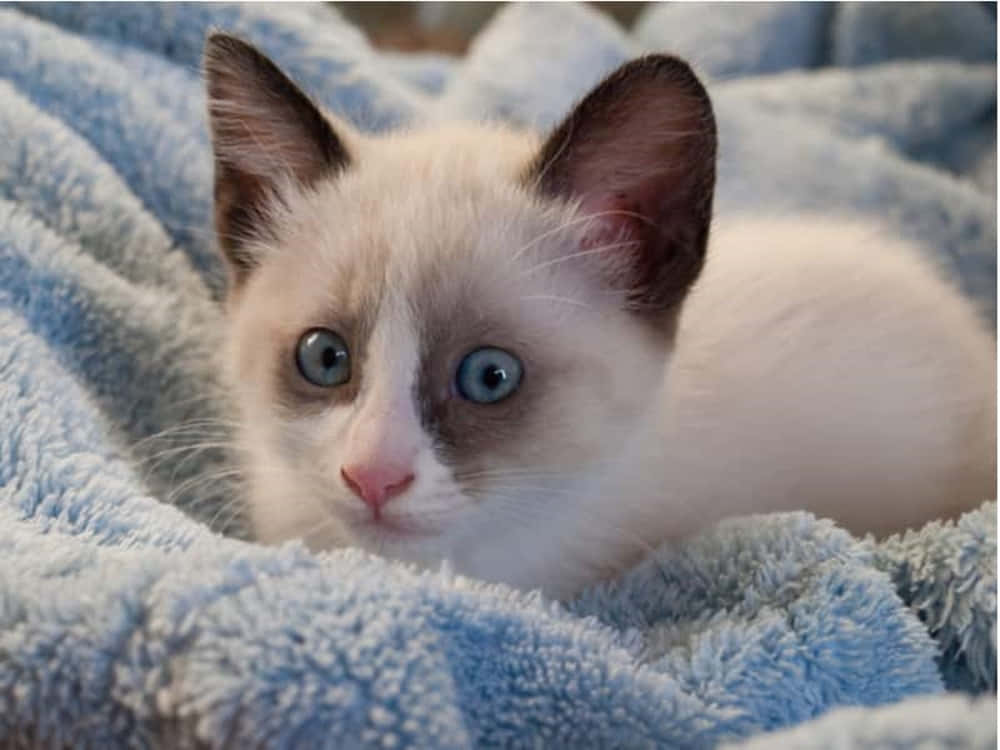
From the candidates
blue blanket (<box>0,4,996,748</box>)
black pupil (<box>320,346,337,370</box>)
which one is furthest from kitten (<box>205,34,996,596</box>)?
blue blanket (<box>0,4,996,748</box>)

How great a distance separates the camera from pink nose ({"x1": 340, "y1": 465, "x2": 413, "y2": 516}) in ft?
3.10

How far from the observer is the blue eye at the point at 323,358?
1.05m

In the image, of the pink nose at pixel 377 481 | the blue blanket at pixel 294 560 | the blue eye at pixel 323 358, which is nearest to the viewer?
the blue blanket at pixel 294 560

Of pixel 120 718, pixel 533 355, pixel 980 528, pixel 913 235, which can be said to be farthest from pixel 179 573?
pixel 913 235

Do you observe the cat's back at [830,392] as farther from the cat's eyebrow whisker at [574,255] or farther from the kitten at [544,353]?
the cat's eyebrow whisker at [574,255]

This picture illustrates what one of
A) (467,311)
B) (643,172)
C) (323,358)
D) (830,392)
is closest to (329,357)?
(323,358)

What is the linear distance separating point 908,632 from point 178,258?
3.42 ft

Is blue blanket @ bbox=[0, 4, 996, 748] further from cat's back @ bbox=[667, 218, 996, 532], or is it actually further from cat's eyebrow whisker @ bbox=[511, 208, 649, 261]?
cat's eyebrow whisker @ bbox=[511, 208, 649, 261]

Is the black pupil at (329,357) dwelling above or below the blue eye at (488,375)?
below

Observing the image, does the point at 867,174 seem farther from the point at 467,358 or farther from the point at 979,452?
the point at 467,358

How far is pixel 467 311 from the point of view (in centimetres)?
102

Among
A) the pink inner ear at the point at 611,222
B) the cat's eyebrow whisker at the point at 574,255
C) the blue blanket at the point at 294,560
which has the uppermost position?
the pink inner ear at the point at 611,222

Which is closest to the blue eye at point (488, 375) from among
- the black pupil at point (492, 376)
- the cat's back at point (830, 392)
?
the black pupil at point (492, 376)

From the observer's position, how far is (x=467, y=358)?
3.34ft
